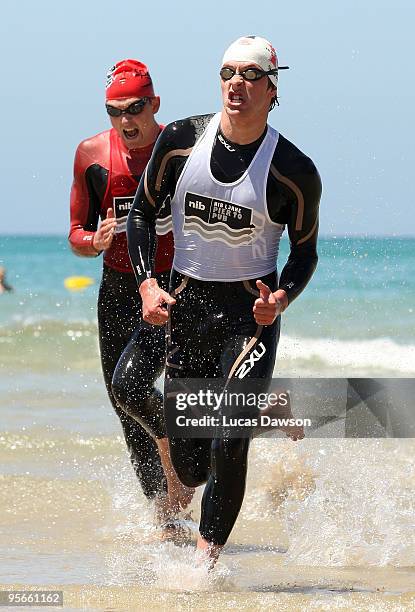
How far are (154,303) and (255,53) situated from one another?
1.16 meters

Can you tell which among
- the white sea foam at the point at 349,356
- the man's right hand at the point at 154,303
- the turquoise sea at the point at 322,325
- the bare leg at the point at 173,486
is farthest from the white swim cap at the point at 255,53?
the white sea foam at the point at 349,356

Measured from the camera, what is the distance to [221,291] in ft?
18.3

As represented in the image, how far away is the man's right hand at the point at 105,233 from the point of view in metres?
6.17

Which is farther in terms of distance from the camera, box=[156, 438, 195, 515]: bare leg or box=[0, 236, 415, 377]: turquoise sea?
box=[0, 236, 415, 377]: turquoise sea

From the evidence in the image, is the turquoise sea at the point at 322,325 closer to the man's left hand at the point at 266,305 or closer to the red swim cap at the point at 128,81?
the red swim cap at the point at 128,81

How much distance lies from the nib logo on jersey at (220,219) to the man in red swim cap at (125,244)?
0.76 m

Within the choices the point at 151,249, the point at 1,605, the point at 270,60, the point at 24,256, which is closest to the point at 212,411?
the point at 151,249

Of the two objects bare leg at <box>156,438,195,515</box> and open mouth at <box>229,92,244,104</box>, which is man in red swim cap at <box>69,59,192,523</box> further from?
open mouth at <box>229,92,244,104</box>

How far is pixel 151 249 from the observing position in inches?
225

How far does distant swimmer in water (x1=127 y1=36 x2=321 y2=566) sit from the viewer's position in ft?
17.7

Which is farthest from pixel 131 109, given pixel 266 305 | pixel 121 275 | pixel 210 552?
pixel 210 552

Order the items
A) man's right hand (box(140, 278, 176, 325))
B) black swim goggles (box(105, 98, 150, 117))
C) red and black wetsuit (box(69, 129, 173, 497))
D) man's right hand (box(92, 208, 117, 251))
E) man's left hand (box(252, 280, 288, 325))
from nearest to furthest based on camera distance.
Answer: man's left hand (box(252, 280, 288, 325))
man's right hand (box(140, 278, 176, 325))
man's right hand (box(92, 208, 117, 251))
red and black wetsuit (box(69, 129, 173, 497))
black swim goggles (box(105, 98, 150, 117))

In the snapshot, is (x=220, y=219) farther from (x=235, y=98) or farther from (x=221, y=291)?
(x=235, y=98)


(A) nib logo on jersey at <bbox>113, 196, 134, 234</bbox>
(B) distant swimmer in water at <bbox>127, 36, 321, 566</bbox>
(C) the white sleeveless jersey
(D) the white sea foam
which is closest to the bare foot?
(B) distant swimmer in water at <bbox>127, 36, 321, 566</bbox>
